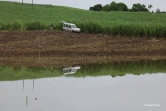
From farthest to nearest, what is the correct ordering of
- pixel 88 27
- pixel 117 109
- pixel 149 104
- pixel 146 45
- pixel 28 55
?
pixel 88 27 < pixel 146 45 < pixel 28 55 < pixel 149 104 < pixel 117 109

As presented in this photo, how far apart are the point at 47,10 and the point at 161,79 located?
137 ft

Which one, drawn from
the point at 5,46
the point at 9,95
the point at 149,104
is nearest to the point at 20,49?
the point at 5,46

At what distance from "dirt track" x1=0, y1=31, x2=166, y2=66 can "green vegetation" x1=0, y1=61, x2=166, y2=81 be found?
8.03 ft

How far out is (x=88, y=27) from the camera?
41188mm

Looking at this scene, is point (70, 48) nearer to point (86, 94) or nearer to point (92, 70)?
point (92, 70)

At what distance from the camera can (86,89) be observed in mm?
16453

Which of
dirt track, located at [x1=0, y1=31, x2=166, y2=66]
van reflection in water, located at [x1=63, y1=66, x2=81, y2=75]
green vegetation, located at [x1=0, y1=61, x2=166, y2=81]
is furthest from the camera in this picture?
dirt track, located at [x1=0, y1=31, x2=166, y2=66]

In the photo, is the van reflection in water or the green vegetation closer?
the green vegetation

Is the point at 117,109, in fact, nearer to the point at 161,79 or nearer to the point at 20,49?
the point at 161,79

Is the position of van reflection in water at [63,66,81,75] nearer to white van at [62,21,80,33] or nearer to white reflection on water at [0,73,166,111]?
white reflection on water at [0,73,166,111]

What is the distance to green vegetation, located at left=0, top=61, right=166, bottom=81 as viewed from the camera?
21.1 metres

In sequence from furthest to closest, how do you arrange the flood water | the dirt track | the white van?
the white van → the dirt track → the flood water

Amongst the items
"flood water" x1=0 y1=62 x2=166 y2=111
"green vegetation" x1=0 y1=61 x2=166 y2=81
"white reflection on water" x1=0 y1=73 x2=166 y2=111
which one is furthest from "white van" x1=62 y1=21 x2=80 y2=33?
"white reflection on water" x1=0 y1=73 x2=166 y2=111

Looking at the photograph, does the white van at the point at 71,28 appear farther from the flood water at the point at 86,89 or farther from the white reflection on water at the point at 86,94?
the white reflection on water at the point at 86,94
